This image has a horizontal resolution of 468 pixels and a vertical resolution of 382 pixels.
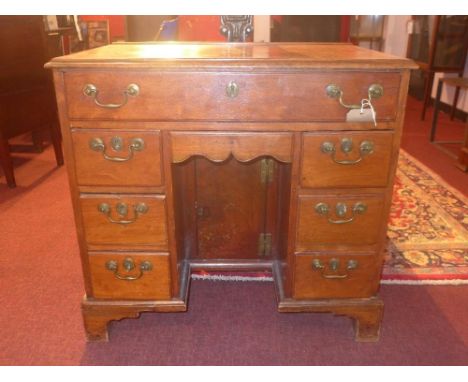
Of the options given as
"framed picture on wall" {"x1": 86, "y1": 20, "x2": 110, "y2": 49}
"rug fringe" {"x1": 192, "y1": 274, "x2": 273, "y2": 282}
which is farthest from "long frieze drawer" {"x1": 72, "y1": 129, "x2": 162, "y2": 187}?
"framed picture on wall" {"x1": 86, "y1": 20, "x2": 110, "y2": 49}

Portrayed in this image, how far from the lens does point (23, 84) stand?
3371 millimetres

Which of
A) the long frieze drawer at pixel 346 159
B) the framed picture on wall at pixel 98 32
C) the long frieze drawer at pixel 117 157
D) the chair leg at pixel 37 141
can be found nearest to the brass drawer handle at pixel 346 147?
the long frieze drawer at pixel 346 159

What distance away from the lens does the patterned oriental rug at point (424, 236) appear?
2.13m

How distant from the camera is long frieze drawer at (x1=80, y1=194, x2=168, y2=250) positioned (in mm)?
1482

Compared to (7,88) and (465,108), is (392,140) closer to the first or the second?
(7,88)

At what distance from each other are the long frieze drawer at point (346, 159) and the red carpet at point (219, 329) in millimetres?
655

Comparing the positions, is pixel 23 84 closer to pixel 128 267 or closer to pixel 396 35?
pixel 128 267

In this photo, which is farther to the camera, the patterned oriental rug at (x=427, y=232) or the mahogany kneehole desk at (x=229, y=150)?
the patterned oriental rug at (x=427, y=232)

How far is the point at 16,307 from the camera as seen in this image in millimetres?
1894

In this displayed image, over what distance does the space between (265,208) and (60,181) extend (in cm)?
204

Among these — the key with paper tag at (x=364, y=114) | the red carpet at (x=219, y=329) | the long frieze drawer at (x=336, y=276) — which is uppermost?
the key with paper tag at (x=364, y=114)

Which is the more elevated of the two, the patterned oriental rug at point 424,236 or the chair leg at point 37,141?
the chair leg at point 37,141

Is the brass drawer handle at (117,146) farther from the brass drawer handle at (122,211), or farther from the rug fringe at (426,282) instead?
the rug fringe at (426,282)

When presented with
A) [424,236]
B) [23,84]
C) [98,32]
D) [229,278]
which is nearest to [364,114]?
[229,278]
